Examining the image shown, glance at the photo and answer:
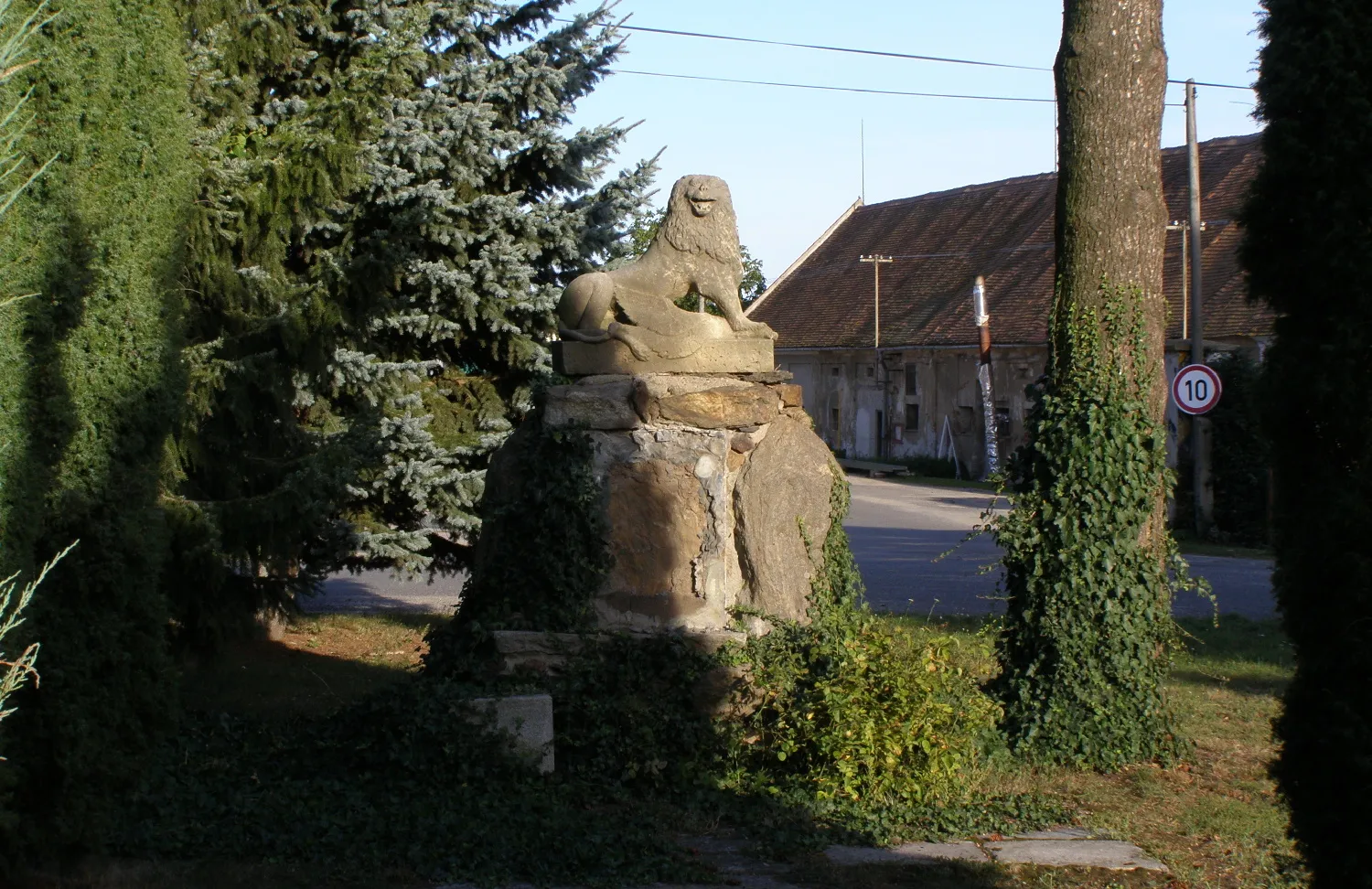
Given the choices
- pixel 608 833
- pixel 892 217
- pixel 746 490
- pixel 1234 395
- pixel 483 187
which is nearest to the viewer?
pixel 608 833

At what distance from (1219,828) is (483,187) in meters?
7.24

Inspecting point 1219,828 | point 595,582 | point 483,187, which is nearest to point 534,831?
point 595,582

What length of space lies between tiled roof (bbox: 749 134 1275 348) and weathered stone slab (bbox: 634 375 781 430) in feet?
57.1

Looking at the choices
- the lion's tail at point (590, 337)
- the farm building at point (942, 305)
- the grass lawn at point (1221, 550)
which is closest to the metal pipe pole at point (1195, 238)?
the grass lawn at point (1221, 550)

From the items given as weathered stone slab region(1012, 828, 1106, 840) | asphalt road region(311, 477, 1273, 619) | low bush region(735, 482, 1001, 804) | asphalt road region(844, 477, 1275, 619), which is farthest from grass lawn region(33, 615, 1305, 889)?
asphalt road region(311, 477, 1273, 619)

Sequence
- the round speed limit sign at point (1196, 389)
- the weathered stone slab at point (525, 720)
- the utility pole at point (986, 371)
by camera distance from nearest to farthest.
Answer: the weathered stone slab at point (525, 720) < the round speed limit sign at point (1196, 389) < the utility pole at point (986, 371)

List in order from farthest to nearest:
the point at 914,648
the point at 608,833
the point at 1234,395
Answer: the point at 1234,395 → the point at 914,648 → the point at 608,833

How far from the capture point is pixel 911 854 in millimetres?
5715

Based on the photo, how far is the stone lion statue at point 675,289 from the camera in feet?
24.2

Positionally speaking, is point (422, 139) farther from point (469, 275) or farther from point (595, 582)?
point (595, 582)

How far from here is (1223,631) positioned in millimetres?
11594

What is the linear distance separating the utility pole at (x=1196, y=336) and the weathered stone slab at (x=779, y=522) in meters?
13.6

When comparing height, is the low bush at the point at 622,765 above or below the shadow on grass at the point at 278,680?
above

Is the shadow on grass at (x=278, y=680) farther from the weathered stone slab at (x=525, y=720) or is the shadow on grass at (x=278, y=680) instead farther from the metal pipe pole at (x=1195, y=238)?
the metal pipe pole at (x=1195, y=238)
